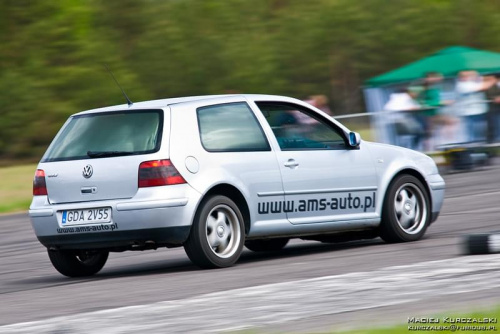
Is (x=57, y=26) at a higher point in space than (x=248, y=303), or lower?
higher

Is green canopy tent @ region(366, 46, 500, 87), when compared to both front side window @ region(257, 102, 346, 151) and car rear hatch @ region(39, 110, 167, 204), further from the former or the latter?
car rear hatch @ region(39, 110, 167, 204)

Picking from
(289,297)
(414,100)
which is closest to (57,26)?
(414,100)

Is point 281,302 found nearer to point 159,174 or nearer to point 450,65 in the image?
point 159,174

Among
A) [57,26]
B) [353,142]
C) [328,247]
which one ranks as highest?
[57,26]

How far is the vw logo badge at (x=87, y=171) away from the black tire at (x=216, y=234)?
37.8 inches

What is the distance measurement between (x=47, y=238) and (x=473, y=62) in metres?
15.7

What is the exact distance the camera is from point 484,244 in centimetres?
922

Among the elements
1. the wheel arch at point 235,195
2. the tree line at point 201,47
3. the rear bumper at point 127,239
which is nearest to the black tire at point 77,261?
the rear bumper at point 127,239

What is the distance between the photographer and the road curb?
9188mm

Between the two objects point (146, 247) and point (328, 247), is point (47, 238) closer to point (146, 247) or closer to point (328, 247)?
point (146, 247)

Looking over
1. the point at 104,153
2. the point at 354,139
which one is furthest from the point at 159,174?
the point at 354,139

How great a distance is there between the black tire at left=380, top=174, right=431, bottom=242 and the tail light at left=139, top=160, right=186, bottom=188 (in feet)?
8.11

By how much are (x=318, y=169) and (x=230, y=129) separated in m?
0.97

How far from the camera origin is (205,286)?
856cm
